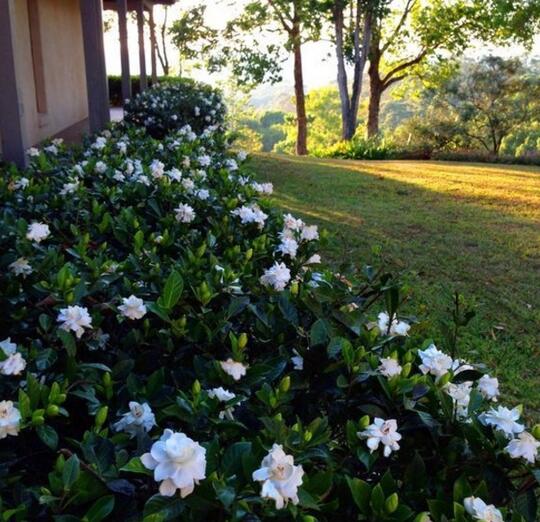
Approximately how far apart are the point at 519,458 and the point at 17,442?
40.0 inches

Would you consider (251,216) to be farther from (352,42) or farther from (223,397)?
(352,42)

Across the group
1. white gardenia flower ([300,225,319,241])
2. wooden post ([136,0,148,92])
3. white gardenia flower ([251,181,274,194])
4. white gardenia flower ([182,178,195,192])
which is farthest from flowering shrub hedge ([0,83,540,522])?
wooden post ([136,0,148,92])

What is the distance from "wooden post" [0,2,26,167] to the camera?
4332 mm

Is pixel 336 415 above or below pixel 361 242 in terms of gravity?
above

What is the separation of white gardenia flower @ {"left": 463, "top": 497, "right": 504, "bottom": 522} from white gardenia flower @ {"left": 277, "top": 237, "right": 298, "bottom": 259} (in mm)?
1201

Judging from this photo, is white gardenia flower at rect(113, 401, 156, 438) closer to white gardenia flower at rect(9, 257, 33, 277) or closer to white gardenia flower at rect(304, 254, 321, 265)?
white gardenia flower at rect(9, 257, 33, 277)

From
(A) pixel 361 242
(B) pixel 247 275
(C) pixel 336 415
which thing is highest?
(B) pixel 247 275

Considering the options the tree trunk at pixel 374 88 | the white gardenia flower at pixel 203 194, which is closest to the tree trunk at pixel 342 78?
the tree trunk at pixel 374 88

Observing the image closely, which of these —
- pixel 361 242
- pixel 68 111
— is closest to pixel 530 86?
pixel 68 111

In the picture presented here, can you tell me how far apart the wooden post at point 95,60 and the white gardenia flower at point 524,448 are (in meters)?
6.55

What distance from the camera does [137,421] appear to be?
4.26 ft

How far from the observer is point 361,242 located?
5.84 meters

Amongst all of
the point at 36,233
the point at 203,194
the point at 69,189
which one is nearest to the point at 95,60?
the point at 69,189

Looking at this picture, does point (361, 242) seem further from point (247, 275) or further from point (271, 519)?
point (271, 519)
